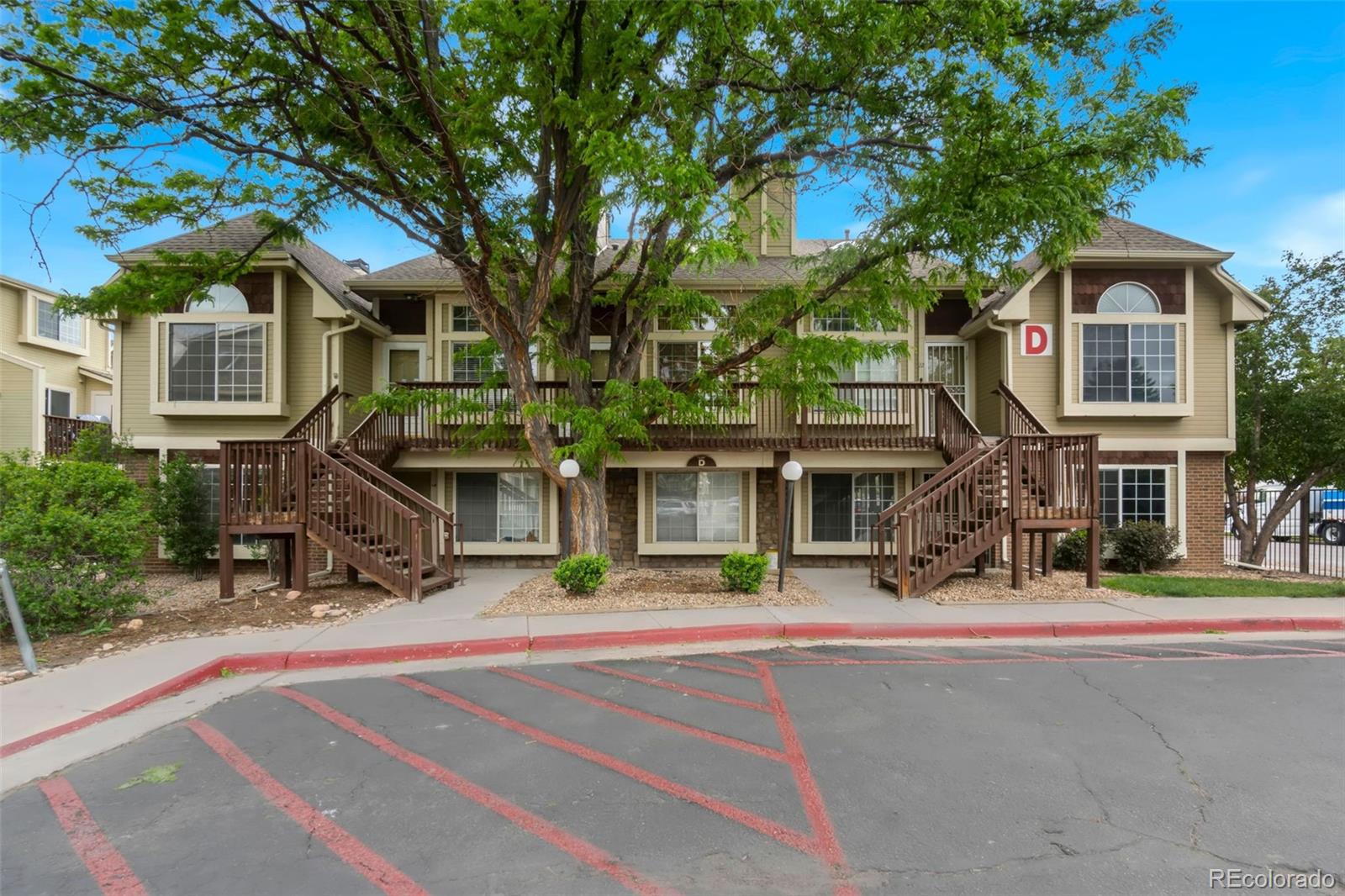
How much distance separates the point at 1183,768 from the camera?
4.15 meters

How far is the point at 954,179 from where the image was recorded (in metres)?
8.46

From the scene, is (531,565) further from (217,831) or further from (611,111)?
(217,831)

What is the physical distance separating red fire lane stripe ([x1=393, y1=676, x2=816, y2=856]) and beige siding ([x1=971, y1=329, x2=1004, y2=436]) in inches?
449

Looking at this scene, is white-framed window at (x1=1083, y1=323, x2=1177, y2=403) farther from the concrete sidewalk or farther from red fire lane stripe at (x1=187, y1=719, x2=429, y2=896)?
red fire lane stripe at (x1=187, y1=719, x2=429, y2=896)

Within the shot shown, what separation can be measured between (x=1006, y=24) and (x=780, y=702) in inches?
330

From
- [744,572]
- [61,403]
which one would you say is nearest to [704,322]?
[744,572]

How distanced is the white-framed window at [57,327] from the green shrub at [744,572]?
20.1 meters

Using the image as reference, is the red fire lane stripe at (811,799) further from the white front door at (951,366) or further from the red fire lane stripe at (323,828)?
the white front door at (951,366)

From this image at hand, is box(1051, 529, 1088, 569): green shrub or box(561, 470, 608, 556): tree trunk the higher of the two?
box(561, 470, 608, 556): tree trunk

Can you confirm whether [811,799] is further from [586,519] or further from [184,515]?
[184,515]

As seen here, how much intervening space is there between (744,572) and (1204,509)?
412 inches

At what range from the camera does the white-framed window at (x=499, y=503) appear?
13.7 metres

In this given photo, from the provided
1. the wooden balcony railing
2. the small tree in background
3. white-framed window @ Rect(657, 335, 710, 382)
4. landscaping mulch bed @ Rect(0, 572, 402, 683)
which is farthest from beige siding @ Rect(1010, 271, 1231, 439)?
the wooden balcony railing

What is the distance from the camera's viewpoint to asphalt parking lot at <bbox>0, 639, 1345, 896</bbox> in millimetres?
3098
